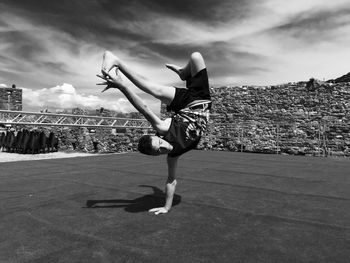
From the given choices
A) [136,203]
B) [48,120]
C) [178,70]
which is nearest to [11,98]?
[48,120]

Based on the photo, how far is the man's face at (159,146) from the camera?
2338mm

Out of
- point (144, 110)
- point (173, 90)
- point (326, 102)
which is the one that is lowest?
point (144, 110)

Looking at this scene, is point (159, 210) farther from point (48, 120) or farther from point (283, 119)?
point (283, 119)

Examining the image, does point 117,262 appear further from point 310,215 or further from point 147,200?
point 310,215

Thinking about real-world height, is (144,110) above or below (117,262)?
above

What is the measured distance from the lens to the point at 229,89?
555 inches

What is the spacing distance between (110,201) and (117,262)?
1499 millimetres

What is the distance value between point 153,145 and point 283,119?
11.3 meters

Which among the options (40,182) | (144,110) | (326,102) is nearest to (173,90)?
(144,110)

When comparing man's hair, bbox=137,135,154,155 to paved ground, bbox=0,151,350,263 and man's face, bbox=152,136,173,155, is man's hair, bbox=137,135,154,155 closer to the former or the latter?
man's face, bbox=152,136,173,155

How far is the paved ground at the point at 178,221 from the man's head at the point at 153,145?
0.56 meters

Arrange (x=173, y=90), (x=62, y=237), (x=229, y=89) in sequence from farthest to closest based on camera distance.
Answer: (x=229, y=89) < (x=173, y=90) < (x=62, y=237)

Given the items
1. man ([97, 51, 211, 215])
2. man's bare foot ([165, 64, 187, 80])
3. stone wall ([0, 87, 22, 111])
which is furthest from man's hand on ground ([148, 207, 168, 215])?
stone wall ([0, 87, 22, 111])

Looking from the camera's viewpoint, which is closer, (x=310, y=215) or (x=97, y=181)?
(x=310, y=215)
